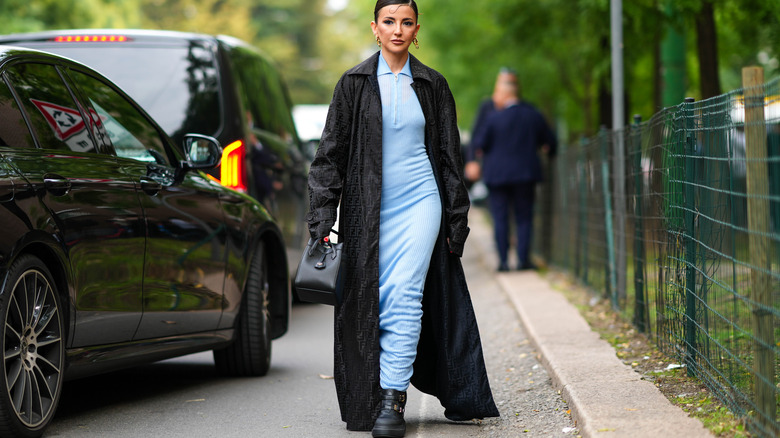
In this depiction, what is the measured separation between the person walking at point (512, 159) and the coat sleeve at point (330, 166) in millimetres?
7417

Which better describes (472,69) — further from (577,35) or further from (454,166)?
(454,166)

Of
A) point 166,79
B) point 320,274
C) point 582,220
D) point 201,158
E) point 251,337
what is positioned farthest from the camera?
point 582,220

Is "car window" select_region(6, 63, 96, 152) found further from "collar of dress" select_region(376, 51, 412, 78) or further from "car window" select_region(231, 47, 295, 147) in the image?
"car window" select_region(231, 47, 295, 147)

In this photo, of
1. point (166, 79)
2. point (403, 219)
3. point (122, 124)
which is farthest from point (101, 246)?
point (166, 79)

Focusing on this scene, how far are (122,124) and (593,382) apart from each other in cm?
262

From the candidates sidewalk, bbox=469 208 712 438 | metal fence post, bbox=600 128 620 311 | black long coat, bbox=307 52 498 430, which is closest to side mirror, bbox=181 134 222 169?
black long coat, bbox=307 52 498 430

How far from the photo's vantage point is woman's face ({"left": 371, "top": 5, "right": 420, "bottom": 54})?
4977 mm

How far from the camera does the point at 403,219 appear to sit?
16.4 ft

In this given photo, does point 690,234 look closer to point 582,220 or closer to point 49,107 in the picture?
point 49,107

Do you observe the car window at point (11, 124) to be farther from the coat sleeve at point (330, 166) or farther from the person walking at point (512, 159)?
the person walking at point (512, 159)

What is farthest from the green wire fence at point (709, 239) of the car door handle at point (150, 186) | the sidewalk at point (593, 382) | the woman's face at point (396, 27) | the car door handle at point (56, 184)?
the car door handle at point (56, 184)

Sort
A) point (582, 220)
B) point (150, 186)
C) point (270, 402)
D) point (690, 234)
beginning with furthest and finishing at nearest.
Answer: point (582, 220)
point (270, 402)
point (150, 186)
point (690, 234)

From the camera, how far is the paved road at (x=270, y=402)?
520 centimetres

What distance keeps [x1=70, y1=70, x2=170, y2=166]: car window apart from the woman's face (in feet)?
4.81
